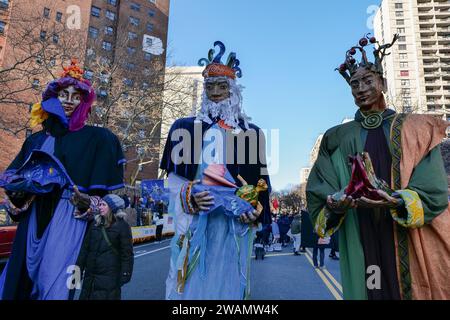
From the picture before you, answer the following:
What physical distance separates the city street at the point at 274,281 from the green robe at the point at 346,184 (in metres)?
3.88

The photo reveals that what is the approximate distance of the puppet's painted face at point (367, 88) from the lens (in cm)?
241

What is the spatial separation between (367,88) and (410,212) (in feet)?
3.35

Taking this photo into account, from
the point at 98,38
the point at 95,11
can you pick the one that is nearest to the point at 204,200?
the point at 98,38

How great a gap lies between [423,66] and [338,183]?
8015cm

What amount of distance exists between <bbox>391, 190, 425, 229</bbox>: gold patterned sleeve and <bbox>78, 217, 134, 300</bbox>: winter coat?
343 centimetres

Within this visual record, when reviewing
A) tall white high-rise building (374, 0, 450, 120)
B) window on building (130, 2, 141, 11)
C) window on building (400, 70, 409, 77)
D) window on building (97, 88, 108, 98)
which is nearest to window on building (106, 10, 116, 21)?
window on building (130, 2, 141, 11)

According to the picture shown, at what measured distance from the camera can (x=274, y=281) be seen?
23.9ft

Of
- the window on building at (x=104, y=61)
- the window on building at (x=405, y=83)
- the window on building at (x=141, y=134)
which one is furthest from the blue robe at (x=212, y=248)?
the window on building at (x=405, y=83)

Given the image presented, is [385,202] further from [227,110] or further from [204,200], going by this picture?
[227,110]

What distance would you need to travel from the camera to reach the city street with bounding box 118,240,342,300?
5.90 metres

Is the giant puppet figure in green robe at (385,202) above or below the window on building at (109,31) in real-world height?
below

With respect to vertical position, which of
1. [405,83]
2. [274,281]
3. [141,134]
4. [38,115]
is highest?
[405,83]

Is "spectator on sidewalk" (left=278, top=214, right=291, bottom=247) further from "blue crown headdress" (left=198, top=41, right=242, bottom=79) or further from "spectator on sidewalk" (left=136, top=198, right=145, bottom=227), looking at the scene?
"blue crown headdress" (left=198, top=41, right=242, bottom=79)

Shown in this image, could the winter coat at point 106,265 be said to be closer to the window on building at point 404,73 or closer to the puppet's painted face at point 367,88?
the puppet's painted face at point 367,88
